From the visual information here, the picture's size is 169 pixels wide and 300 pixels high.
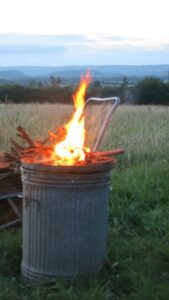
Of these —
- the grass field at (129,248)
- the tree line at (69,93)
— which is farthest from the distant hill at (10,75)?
the tree line at (69,93)

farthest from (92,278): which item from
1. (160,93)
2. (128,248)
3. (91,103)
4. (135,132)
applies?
(160,93)

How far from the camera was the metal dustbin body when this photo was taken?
422 cm

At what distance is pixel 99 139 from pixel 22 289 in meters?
1.75

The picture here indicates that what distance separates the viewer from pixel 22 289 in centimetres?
442

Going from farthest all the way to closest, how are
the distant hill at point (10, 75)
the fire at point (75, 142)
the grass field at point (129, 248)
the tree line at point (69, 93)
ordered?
the tree line at point (69, 93) < the distant hill at point (10, 75) < the fire at point (75, 142) < the grass field at point (129, 248)

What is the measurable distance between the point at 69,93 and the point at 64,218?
1167 inches

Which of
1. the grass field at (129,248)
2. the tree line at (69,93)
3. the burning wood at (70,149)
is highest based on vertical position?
the burning wood at (70,149)

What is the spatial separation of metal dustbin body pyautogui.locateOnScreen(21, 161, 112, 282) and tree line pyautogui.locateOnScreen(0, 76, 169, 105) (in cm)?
2041

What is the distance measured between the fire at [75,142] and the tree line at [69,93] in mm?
19856

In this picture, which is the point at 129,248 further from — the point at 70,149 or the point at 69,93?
the point at 69,93

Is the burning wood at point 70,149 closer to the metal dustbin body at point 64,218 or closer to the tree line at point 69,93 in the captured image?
the metal dustbin body at point 64,218

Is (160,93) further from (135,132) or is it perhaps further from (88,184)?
(88,184)

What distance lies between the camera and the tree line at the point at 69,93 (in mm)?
32122

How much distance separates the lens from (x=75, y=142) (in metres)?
4.60
